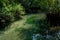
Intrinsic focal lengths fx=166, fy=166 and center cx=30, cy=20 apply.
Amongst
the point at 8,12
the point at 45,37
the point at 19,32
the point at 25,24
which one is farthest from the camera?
the point at 8,12

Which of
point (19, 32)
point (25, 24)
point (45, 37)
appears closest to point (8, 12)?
point (25, 24)

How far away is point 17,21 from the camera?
18.0 meters

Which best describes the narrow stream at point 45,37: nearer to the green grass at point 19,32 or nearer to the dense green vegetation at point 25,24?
the dense green vegetation at point 25,24

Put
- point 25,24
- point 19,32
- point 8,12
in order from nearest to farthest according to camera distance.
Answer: point 19,32
point 25,24
point 8,12

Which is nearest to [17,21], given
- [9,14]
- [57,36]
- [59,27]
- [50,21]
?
[9,14]

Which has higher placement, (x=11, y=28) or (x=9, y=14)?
(x=9, y=14)

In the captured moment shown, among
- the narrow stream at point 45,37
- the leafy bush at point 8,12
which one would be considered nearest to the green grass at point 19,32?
the narrow stream at point 45,37

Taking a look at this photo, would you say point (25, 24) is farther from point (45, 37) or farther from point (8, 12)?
point (45, 37)

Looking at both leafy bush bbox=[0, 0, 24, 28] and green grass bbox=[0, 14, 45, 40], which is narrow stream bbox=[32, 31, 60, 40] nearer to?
green grass bbox=[0, 14, 45, 40]

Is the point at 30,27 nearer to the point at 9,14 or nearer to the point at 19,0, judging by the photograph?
the point at 9,14

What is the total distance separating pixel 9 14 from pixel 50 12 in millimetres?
4084

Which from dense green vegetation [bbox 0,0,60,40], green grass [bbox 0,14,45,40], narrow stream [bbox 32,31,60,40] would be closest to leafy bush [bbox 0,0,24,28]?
dense green vegetation [bbox 0,0,60,40]

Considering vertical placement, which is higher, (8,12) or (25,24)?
(8,12)

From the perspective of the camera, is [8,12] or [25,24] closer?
[25,24]
